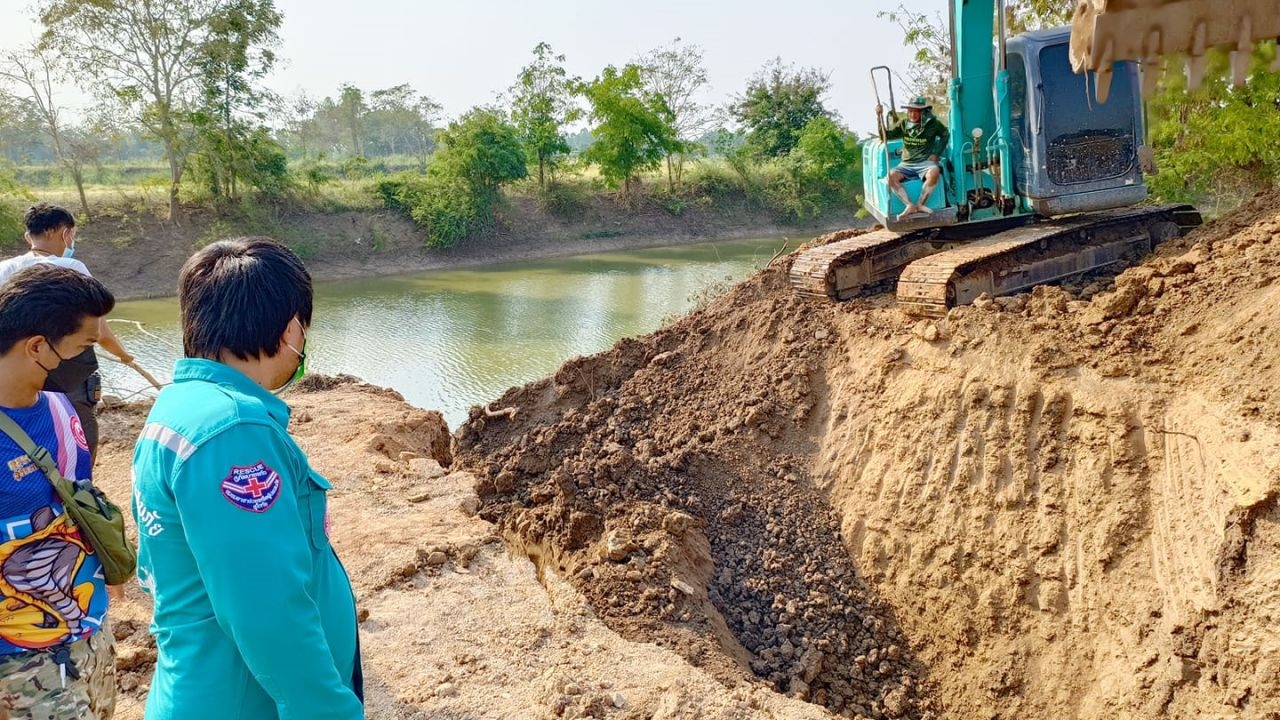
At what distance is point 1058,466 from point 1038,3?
797 cm

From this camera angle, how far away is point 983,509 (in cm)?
461

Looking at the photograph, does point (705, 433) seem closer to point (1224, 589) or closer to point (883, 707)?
point (883, 707)

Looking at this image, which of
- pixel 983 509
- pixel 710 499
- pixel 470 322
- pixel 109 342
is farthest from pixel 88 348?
pixel 470 322

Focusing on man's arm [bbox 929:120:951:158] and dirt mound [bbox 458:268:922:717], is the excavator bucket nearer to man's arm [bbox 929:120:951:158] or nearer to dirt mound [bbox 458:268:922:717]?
dirt mound [bbox 458:268:922:717]

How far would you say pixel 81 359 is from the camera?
13.3 ft

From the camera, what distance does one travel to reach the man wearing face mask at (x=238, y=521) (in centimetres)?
152

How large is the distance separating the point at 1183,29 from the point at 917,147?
554cm

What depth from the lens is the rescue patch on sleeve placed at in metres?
1.52

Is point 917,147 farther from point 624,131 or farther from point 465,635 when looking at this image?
point 624,131

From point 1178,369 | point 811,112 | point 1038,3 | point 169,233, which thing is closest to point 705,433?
point 1178,369

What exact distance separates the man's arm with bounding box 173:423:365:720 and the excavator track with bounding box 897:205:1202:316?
195 inches

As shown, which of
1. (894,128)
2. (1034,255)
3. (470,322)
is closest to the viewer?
(1034,255)

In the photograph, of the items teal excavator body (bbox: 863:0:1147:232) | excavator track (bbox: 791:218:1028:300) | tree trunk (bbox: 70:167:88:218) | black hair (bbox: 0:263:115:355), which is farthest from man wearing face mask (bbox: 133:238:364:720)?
tree trunk (bbox: 70:167:88:218)

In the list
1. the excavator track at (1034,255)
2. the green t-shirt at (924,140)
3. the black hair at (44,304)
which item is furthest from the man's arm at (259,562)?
the green t-shirt at (924,140)
